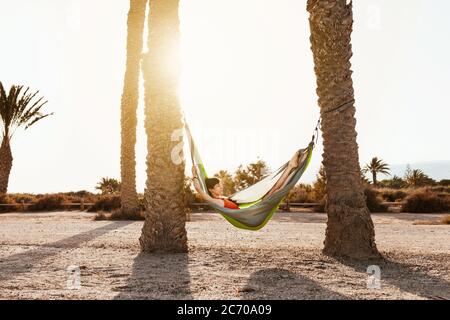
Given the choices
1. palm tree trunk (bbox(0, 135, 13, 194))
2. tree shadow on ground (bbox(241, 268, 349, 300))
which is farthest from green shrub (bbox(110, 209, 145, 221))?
palm tree trunk (bbox(0, 135, 13, 194))

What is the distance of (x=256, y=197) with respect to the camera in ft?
24.1

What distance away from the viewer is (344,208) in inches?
284

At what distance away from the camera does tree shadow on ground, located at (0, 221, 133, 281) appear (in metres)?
6.36

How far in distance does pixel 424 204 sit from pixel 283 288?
1728cm

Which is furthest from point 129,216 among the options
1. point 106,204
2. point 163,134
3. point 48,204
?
point 48,204

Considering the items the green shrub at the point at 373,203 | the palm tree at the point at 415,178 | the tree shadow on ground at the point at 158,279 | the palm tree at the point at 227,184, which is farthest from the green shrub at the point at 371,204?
the palm tree at the point at 415,178

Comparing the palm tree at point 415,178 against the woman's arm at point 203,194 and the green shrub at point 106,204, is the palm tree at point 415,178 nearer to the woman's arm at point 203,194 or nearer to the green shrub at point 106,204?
the green shrub at point 106,204

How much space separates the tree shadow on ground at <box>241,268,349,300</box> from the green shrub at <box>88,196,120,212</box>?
15533mm

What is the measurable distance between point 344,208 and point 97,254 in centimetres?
428

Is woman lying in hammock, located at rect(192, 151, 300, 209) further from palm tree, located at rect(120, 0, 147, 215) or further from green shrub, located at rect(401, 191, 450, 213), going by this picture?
green shrub, located at rect(401, 191, 450, 213)

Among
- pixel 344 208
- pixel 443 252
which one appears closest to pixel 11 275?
pixel 344 208

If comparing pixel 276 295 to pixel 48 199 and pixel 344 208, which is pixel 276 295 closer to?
pixel 344 208

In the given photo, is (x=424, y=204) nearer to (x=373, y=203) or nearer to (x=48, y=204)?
(x=373, y=203)

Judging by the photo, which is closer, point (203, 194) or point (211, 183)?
point (203, 194)
